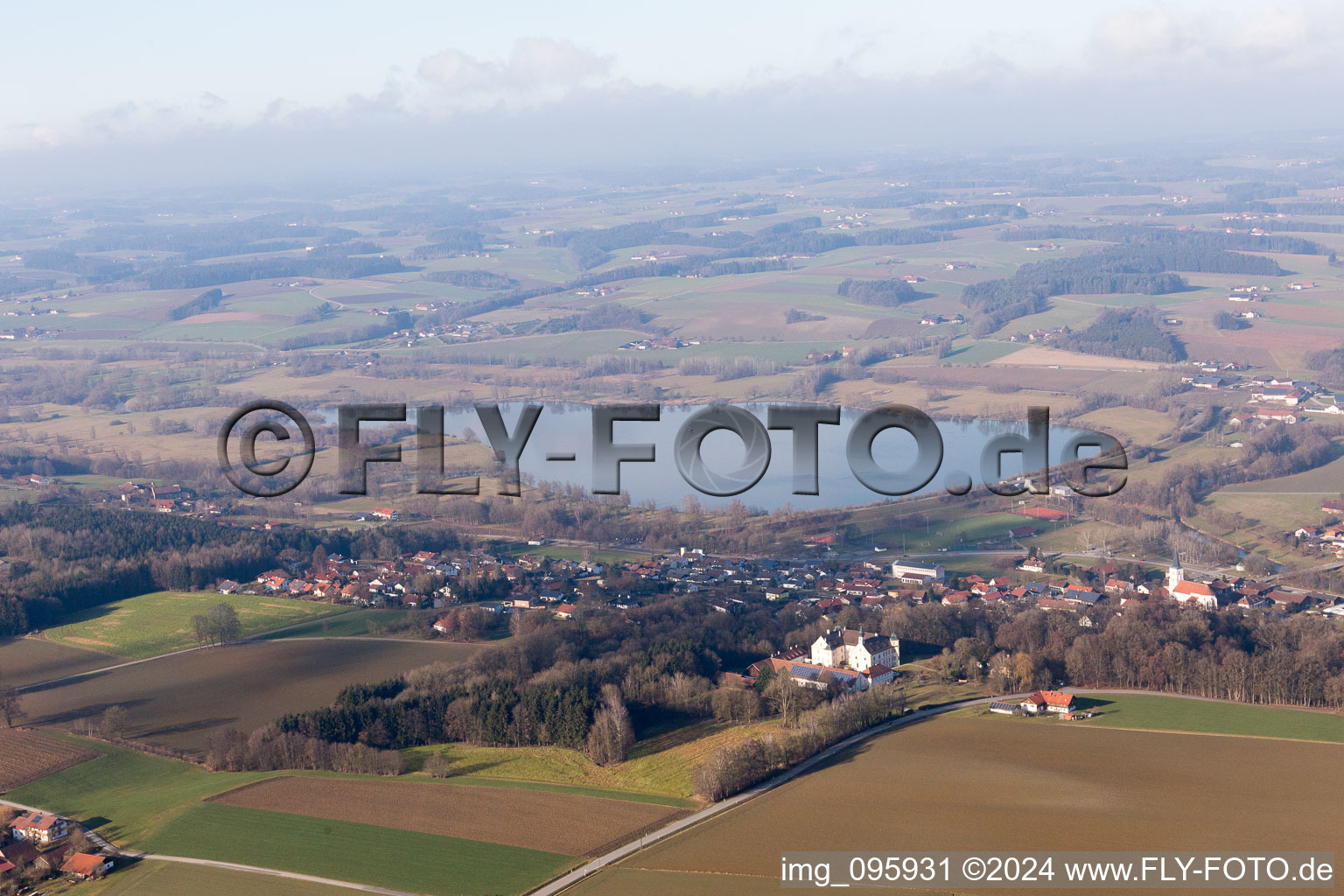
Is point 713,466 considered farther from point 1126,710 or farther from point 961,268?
point 961,268

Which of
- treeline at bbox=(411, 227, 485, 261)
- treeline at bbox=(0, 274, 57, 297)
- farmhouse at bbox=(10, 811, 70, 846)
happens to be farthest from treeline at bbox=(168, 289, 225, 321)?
farmhouse at bbox=(10, 811, 70, 846)

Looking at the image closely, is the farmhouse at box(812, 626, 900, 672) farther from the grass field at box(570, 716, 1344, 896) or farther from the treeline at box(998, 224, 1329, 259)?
the treeline at box(998, 224, 1329, 259)

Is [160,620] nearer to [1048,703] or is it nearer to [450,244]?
[1048,703]

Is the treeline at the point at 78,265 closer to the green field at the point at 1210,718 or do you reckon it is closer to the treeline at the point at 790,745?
the treeline at the point at 790,745

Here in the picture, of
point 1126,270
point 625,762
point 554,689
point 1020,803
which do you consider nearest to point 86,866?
point 625,762

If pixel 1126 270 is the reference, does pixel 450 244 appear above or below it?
above
